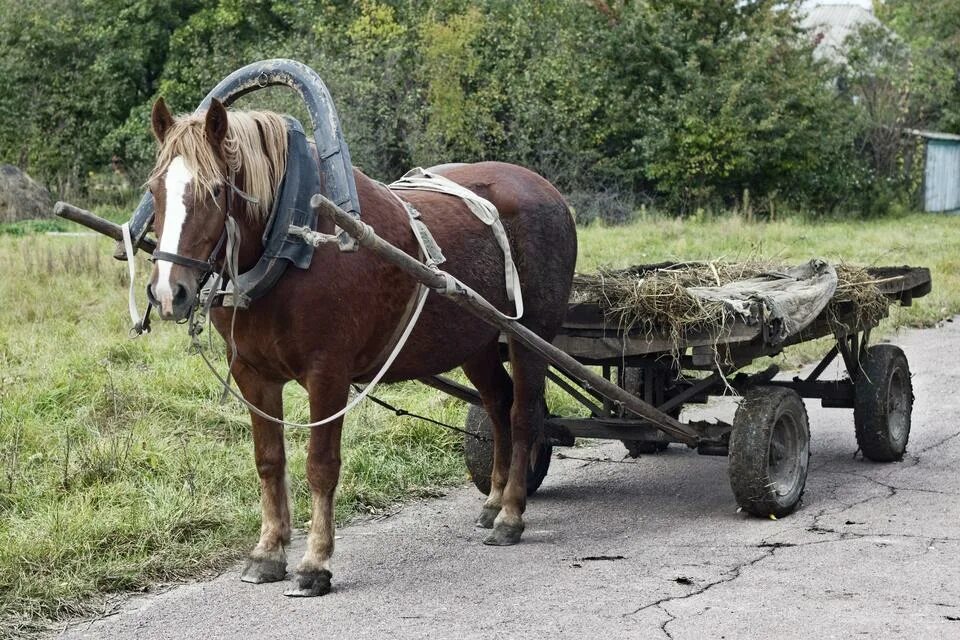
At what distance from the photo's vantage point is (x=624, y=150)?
25781 millimetres

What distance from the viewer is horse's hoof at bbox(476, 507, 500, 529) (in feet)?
20.1

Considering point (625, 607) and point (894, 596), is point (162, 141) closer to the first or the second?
point (625, 607)

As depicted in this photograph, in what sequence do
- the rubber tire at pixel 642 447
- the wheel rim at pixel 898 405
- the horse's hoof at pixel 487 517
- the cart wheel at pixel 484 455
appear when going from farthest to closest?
1. the rubber tire at pixel 642 447
2. the wheel rim at pixel 898 405
3. the cart wheel at pixel 484 455
4. the horse's hoof at pixel 487 517

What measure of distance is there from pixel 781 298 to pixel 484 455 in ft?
5.82

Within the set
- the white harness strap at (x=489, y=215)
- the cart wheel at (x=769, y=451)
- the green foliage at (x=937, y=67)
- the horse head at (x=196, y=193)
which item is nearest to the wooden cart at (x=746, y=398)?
the cart wheel at (x=769, y=451)

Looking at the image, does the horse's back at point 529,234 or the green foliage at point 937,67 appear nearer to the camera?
the horse's back at point 529,234

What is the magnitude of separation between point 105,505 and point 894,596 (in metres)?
3.60

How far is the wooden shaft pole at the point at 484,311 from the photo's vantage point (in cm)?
446

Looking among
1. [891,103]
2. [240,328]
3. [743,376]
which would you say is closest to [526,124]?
[891,103]

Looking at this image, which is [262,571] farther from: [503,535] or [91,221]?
[91,221]

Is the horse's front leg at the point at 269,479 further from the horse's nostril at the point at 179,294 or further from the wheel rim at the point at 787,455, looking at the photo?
the wheel rim at the point at 787,455

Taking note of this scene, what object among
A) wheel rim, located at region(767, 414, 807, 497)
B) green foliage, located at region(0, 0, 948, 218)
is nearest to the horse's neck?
wheel rim, located at region(767, 414, 807, 497)

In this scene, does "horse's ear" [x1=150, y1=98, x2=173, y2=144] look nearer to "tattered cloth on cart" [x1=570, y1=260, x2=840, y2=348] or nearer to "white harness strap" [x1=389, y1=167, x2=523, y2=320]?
"white harness strap" [x1=389, y1=167, x2=523, y2=320]

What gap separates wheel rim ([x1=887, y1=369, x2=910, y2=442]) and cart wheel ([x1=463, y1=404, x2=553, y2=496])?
214 cm
